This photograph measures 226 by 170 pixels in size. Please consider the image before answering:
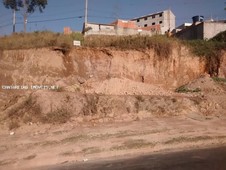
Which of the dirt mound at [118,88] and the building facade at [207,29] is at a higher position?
the building facade at [207,29]

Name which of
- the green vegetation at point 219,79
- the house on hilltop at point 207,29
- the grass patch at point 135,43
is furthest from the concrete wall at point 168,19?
the green vegetation at point 219,79

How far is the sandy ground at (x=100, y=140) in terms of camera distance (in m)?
12.5

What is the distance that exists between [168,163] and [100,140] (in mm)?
3827

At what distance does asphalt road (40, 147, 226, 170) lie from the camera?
10.7 meters

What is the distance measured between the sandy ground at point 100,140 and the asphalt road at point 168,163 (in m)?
0.68

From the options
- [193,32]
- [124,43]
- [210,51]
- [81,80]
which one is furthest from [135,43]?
[193,32]

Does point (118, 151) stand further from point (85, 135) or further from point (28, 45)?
point (28, 45)

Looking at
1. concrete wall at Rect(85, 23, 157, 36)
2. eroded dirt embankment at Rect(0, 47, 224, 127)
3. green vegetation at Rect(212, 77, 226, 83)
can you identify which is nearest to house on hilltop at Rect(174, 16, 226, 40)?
concrete wall at Rect(85, 23, 157, 36)

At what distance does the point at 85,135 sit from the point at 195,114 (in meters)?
7.19

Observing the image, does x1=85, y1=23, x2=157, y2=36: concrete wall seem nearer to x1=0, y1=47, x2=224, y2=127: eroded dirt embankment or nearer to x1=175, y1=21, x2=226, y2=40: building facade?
x1=175, y1=21, x2=226, y2=40: building facade

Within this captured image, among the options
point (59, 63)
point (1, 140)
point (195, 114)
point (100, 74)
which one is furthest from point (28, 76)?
point (195, 114)

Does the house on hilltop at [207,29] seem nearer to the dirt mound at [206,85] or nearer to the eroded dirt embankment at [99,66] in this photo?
the eroded dirt embankment at [99,66]

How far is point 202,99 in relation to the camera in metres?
19.6

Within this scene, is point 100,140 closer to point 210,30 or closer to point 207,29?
point 207,29
